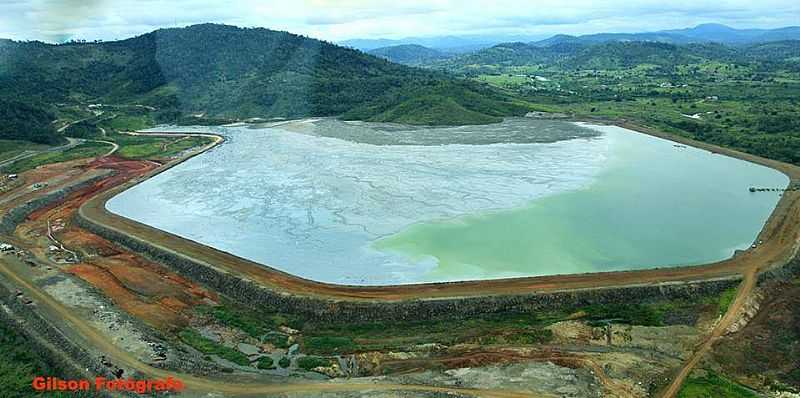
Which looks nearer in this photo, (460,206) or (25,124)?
(460,206)

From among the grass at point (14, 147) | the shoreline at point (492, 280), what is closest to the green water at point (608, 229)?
the shoreline at point (492, 280)

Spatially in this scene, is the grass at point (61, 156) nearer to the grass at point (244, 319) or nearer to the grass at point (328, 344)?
the grass at point (244, 319)

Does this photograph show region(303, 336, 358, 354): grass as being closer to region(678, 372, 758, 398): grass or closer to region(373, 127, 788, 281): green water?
region(373, 127, 788, 281): green water

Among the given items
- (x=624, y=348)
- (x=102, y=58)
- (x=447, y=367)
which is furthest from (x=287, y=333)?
(x=102, y=58)

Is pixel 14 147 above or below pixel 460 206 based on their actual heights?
above

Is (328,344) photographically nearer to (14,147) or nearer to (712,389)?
(712,389)

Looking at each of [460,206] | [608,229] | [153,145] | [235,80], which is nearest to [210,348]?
[460,206]
